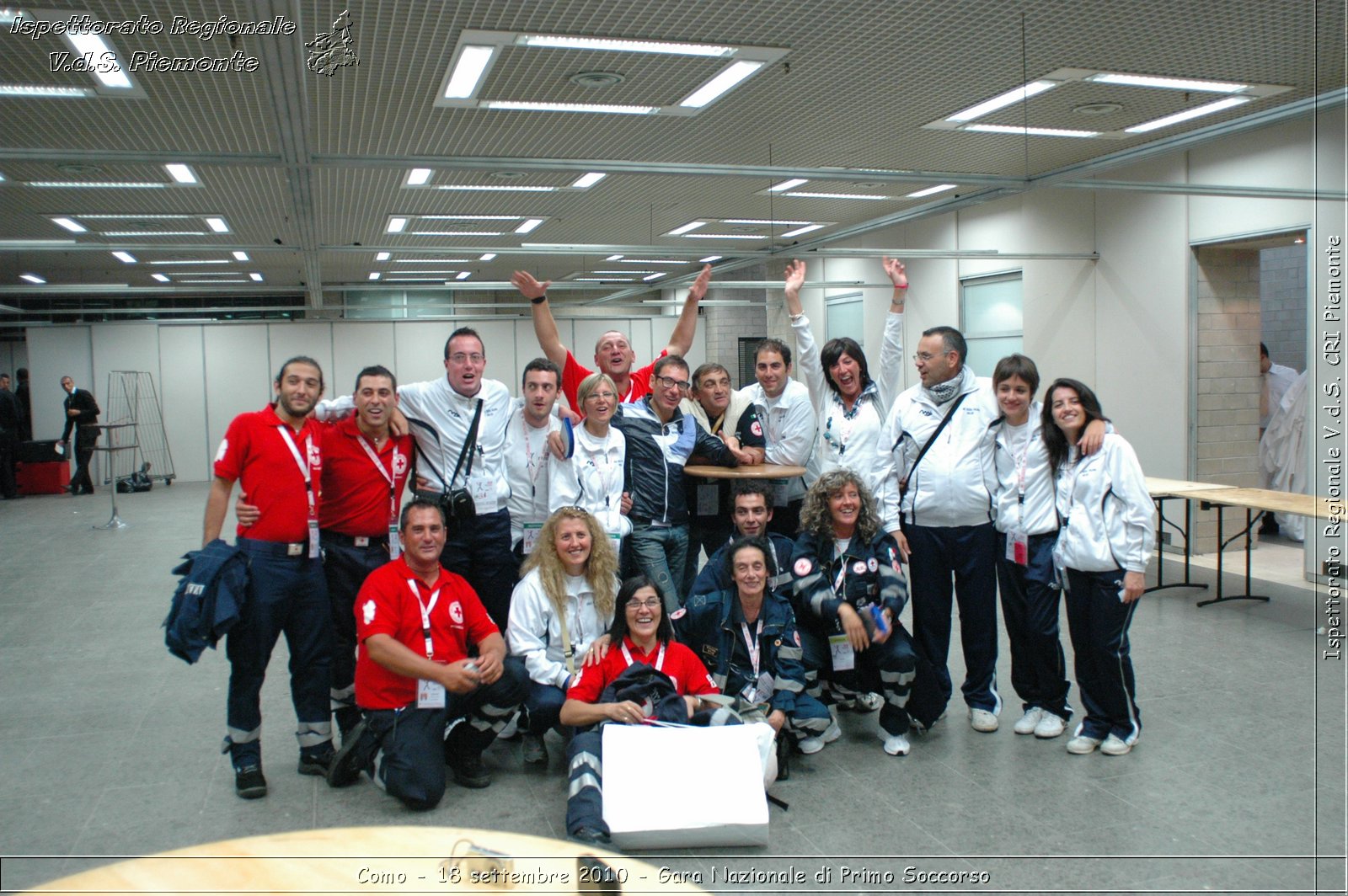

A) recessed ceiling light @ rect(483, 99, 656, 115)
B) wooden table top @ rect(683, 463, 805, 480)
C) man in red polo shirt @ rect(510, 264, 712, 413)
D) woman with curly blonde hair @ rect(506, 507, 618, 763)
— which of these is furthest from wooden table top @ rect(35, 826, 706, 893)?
recessed ceiling light @ rect(483, 99, 656, 115)

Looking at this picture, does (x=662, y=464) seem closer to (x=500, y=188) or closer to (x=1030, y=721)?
(x=1030, y=721)

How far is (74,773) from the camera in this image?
384 cm

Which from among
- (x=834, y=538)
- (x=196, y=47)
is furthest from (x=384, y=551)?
(x=196, y=47)

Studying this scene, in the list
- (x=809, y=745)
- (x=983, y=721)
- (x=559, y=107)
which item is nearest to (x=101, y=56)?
(x=559, y=107)

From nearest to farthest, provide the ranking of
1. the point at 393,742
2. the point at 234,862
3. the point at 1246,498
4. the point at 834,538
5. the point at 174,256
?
the point at 234,862 → the point at 393,742 → the point at 834,538 → the point at 1246,498 → the point at 174,256

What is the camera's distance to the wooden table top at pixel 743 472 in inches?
165

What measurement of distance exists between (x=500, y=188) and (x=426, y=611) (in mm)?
5552

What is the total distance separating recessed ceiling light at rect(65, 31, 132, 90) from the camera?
4.36 meters

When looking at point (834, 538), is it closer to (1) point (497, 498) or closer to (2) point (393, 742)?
(1) point (497, 498)

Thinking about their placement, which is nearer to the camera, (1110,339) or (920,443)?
(920,443)

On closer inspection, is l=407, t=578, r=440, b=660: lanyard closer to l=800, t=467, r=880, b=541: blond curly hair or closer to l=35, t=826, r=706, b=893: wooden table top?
l=800, t=467, r=880, b=541: blond curly hair

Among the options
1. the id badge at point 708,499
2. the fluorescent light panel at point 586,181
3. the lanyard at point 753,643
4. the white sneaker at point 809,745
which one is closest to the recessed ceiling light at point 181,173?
the fluorescent light panel at point 586,181

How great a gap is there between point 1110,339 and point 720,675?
6.53m

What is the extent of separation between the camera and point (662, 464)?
4.29 meters
